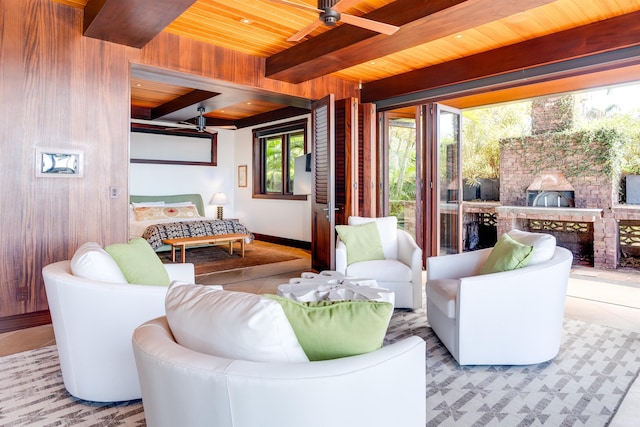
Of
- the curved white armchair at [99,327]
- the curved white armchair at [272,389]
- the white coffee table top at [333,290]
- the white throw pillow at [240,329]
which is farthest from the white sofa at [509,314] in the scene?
the curved white armchair at [99,327]

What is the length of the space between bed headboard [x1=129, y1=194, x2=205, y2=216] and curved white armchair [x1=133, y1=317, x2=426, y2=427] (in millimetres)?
7232

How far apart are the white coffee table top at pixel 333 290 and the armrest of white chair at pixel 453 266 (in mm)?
562

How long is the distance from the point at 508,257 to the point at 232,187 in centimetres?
745

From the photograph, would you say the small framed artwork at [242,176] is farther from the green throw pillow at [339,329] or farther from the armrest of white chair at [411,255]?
the green throw pillow at [339,329]

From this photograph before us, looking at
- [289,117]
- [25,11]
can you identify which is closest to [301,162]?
[289,117]

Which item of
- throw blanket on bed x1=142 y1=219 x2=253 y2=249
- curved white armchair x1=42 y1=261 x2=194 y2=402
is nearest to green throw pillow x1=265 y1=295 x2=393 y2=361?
curved white armchair x1=42 y1=261 x2=194 y2=402

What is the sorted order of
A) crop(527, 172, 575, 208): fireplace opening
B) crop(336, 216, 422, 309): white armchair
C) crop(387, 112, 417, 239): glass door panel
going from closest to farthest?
crop(336, 216, 422, 309): white armchair, crop(387, 112, 417, 239): glass door panel, crop(527, 172, 575, 208): fireplace opening

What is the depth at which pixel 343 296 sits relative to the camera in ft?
8.59

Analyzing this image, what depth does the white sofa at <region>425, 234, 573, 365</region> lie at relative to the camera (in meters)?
2.44

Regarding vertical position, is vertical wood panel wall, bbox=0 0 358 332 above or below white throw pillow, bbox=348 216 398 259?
above

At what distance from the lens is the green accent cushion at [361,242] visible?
3848 mm

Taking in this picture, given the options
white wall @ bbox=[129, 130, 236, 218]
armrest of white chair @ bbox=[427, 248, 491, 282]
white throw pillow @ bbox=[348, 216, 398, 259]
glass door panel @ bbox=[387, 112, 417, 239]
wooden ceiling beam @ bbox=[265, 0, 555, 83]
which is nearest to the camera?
wooden ceiling beam @ bbox=[265, 0, 555, 83]

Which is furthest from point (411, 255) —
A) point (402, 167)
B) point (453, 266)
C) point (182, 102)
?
point (182, 102)

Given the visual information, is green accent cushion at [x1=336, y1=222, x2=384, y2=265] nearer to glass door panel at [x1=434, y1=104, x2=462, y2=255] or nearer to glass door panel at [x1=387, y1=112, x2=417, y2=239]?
glass door panel at [x1=434, y1=104, x2=462, y2=255]
